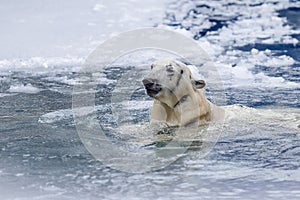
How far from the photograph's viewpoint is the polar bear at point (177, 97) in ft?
19.2

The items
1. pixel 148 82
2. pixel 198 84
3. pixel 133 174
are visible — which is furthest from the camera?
pixel 198 84

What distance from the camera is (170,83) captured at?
586 cm

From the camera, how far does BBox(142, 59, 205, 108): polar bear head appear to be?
226 inches

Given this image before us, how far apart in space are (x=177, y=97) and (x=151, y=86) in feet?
1.21

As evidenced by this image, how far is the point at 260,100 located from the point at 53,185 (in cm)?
404

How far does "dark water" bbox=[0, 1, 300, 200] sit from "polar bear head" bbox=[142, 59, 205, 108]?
534 millimetres

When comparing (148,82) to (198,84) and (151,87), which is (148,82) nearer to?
(151,87)

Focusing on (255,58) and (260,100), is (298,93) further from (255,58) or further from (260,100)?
(255,58)

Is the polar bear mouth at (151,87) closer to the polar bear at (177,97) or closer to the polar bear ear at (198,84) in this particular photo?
the polar bear at (177,97)

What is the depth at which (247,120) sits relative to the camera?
251 inches

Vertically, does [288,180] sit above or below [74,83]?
below

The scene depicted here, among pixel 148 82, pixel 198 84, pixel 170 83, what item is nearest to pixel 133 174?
pixel 148 82

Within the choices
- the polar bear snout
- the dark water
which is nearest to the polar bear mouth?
the polar bear snout

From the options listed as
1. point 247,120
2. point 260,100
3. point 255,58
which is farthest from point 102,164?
point 255,58
